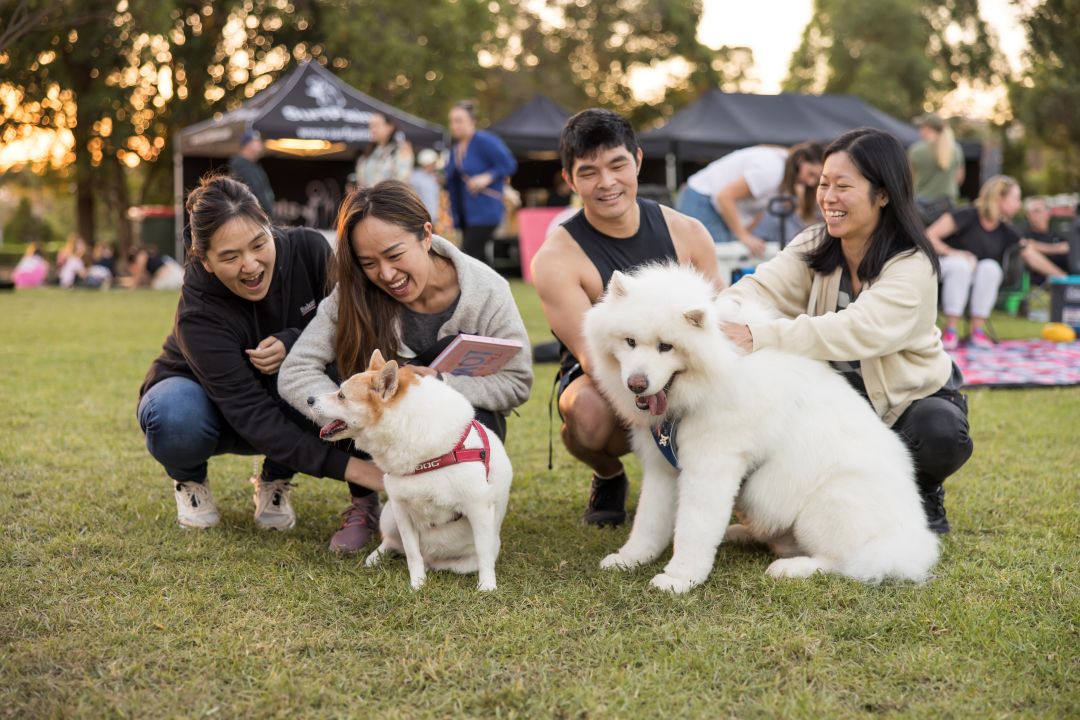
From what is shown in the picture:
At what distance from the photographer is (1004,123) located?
30.6m

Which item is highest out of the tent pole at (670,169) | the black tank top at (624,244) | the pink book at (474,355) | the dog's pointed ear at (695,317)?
the tent pole at (670,169)

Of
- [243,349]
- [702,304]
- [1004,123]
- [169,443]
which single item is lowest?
[169,443]

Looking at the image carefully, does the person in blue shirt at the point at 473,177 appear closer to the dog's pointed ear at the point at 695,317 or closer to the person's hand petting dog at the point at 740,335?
the person's hand petting dog at the point at 740,335

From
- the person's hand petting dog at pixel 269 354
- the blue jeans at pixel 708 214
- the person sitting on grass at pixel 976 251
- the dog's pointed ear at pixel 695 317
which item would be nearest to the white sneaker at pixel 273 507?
the person's hand petting dog at pixel 269 354

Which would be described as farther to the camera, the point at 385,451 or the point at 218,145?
the point at 218,145

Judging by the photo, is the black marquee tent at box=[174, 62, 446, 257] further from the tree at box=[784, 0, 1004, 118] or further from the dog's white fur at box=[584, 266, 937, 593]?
the tree at box=[784, 0, 1004, 118]

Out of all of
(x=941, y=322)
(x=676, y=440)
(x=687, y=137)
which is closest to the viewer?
(x=676, y=440)

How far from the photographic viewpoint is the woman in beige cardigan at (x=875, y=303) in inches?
108

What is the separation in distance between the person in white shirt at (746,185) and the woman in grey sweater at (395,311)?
3.03m

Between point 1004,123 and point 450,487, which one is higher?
point 1004,123

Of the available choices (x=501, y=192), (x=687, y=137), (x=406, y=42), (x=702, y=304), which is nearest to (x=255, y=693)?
(x=702, y=304)

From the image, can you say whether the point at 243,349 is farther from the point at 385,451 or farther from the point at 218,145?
the point at 218,145

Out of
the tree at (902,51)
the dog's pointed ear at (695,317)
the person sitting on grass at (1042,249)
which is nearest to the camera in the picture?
the dog's pointed ear at (695,317)

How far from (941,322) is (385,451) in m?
7.85
